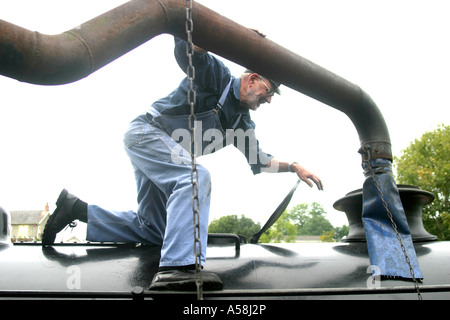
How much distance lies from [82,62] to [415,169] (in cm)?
2623

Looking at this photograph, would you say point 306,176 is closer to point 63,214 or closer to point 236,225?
point 63,214

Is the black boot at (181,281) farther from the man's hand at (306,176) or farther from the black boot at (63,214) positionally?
the man's hand at (306,176)

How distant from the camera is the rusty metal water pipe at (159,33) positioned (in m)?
1.71

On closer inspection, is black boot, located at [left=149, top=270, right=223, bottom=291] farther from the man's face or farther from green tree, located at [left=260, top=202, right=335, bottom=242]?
green tree, located at [left=260, top=202, right=335, bottom=242]

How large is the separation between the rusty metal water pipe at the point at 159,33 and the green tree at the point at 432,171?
17.9m

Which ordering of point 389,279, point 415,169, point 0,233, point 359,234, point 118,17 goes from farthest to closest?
1. point 415,169
2. point 359,234
3. point 0,233
4. point 389,279
5. point 118,17

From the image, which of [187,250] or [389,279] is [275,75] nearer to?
[187,250]

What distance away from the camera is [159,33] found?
226 cm

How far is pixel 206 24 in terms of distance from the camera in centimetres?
233

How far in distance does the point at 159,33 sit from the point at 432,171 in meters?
25.4

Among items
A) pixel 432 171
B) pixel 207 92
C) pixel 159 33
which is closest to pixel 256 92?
pixel 207 92

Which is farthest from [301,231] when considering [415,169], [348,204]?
[348,204]

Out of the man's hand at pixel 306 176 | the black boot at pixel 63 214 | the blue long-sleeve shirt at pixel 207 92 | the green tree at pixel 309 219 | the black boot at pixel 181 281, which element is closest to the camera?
the black boot at pixel 181 281

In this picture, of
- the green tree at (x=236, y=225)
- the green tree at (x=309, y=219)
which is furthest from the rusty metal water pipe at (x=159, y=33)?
the green tree at (x=309, y=219)
